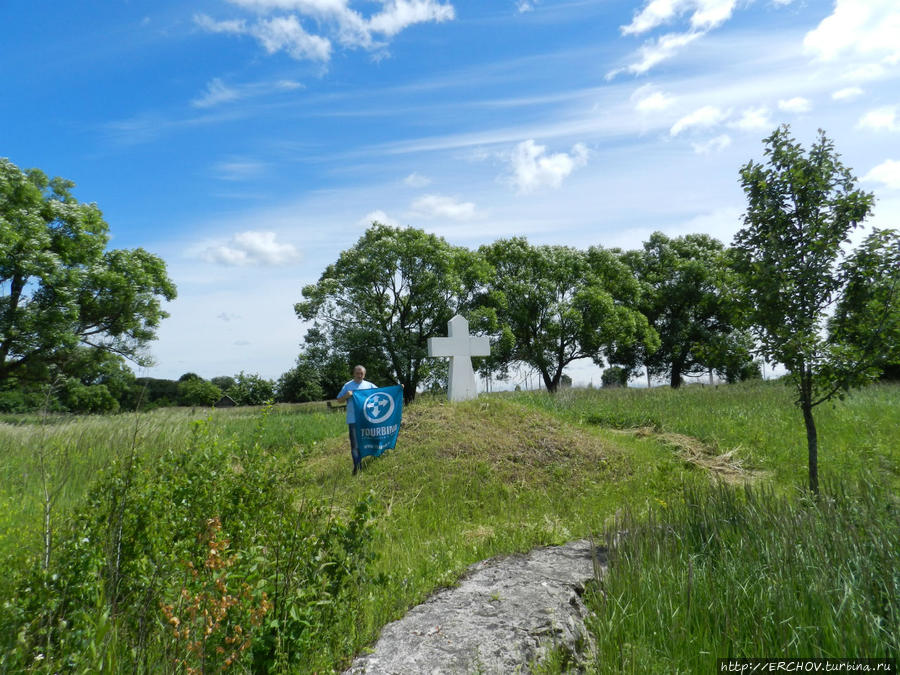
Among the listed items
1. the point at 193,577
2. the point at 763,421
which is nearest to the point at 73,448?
the point at 193,577

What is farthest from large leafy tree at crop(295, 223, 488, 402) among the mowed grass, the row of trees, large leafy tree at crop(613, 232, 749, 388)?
large leafy tree at crop(613, 232, 749, 388)

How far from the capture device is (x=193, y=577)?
312 cm

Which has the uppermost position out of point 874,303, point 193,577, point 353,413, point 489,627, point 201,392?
point 874,303

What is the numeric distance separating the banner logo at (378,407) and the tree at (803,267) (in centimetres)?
579

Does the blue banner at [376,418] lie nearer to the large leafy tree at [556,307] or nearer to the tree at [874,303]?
the tree at [874,303]

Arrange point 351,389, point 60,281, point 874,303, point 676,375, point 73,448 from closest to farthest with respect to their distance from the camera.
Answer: point 874,303 → point 351,389 → point 73,448 → point 60,281 → point 676,375

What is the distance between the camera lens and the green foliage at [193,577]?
8.79 ft

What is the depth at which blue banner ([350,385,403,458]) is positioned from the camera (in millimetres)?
9383

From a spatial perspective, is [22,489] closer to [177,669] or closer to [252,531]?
[252,531]

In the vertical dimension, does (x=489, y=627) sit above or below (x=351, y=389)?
below

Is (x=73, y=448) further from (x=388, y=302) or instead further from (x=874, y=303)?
(x=388, y=302)

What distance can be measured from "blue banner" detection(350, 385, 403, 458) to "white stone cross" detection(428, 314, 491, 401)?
11.1ft

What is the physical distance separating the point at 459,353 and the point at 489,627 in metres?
9.78

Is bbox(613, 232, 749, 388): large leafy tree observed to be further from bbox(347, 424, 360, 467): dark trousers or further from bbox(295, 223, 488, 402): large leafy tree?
bbox(347, 424, 360, 467): dark trousers
